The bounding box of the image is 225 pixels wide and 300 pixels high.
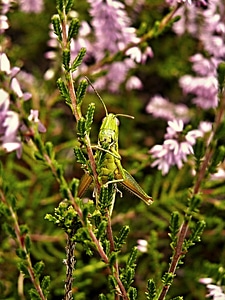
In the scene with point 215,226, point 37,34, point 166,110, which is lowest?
point 215,226

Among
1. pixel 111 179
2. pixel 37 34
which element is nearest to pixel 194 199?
pixel 111 179

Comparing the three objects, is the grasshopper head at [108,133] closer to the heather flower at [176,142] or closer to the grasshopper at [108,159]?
the grasshopper at [108,159]

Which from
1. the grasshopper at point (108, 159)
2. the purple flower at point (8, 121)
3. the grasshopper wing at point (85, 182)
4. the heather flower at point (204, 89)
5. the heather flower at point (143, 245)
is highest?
the purple flower at point (8, 121)

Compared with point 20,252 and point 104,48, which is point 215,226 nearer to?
point 104,48

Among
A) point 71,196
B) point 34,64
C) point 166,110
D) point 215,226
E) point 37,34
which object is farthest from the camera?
point 34,64

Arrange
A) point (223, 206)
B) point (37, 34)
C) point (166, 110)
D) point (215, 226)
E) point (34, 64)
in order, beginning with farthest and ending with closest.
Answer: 1. point (34, 64)
2. point (37, 34)
3. point (166, 110)
4. point (215, 226)
5. point (223, 206)

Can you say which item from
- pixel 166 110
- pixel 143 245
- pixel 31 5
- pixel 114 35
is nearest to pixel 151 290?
pixel 143 245

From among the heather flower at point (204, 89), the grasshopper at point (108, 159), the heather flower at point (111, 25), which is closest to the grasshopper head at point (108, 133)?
the grasshopper at point (108, 159)

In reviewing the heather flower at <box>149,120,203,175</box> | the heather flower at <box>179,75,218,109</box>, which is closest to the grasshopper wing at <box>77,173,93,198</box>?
the heather flower at <box>149,120,203,175</box>

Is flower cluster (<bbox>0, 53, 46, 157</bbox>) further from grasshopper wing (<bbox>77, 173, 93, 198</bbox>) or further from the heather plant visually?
grasshopper wing (<bbox>77, 173, 93, 198</bbox>)
